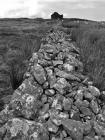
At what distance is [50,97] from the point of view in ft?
14.1

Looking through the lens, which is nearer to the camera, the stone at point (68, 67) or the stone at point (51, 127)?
the stone at point (51, 127)

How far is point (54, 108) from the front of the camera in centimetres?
402

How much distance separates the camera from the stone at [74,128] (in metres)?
3.53

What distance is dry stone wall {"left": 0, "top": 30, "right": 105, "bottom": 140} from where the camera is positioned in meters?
3.56

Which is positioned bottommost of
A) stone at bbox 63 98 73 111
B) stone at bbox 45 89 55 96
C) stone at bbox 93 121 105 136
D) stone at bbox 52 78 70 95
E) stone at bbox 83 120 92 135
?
stone at bbox 93 121 105 136

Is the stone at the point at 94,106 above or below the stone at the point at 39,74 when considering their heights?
below

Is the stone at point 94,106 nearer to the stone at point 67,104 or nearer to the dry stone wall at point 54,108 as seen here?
the dry stone wall at point 54,108

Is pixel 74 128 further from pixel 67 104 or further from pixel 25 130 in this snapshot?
pixel 25 130

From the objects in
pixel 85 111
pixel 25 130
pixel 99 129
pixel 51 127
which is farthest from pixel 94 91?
pixel 25 130

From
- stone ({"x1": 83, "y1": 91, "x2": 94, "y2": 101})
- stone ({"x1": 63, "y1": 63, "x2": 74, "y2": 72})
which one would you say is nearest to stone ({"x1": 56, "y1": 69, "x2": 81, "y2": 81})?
stone ({"x1": 63, "y1": 63, "x2": 74, "y2": 72})

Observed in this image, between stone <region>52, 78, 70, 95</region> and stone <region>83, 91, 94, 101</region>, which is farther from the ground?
stone <region>52, 78, 70, 95</region>

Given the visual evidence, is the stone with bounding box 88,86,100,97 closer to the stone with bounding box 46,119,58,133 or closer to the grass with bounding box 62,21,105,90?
the grass with bounding box 62,21,105,90

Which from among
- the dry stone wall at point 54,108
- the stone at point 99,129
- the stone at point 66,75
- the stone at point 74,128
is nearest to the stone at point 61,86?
the dry stone wall at point 54,108

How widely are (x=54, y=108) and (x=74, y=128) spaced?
0.57 meters
